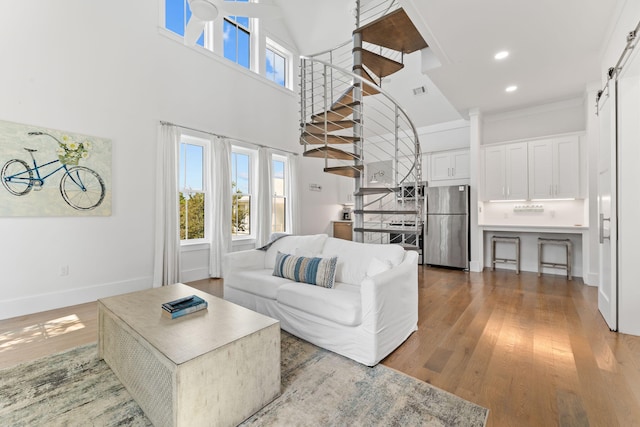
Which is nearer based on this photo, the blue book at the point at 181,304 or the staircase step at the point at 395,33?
the blue book at the point at 181,304

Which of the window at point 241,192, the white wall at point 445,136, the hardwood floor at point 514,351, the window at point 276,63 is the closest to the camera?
the hardwood floor at point 514,351

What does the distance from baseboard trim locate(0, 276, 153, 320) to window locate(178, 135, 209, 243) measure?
1.00 metres

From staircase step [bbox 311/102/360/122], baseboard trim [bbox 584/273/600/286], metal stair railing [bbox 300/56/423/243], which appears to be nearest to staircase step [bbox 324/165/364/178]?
metal stair railing [bbox 300/56/423/243]

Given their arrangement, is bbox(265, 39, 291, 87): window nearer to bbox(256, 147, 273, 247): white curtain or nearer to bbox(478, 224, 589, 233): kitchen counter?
bbox(256, 147, 273, 247): white curtain

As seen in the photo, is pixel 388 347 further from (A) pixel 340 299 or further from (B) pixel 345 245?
(B) pixel 345 245

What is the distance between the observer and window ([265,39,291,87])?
587cm

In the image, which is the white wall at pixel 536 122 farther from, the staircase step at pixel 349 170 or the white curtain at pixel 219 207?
the white curtain at pixel 219 207

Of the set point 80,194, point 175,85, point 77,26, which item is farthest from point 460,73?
point 80,194

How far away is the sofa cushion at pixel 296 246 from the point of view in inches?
123

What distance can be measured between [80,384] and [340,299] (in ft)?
5.77

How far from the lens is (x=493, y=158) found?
5.33 metres

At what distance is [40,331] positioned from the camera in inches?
104

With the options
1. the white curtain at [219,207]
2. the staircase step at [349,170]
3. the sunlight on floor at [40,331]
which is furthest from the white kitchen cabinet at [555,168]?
the sunlight on floor at [40,331]

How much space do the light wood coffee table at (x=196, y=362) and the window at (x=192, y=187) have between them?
8.90 feet
